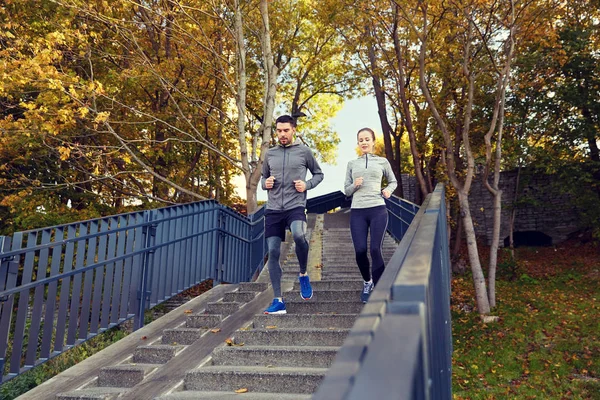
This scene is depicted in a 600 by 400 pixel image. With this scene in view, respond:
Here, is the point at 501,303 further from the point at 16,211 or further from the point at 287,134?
the point at 16,211

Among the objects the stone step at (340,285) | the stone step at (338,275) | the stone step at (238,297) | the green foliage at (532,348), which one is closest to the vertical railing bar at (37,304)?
the stone step at (238,297)

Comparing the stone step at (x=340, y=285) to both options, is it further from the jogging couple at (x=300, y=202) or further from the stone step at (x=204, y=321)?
the stone step at (x=204, y=321)

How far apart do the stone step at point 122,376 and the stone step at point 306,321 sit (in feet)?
4.03

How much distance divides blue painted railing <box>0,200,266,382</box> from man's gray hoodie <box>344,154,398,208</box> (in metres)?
2.34

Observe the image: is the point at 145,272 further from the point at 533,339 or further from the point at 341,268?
the point at 533,339

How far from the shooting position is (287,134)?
15.8 feet

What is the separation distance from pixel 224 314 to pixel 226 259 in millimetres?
2092

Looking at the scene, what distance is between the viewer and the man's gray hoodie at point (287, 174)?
4918 mm

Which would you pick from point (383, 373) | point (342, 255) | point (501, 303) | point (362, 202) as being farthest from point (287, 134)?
point (501, 303)

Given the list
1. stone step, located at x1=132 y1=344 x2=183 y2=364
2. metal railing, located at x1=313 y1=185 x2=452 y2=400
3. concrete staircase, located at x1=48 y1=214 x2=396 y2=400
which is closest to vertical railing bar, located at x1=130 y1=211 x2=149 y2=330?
concrete staircase, located at x1=48 y1=214 x2=396 y2=400

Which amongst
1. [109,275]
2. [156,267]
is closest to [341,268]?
[156,267]

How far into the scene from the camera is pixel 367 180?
5113 millimetres

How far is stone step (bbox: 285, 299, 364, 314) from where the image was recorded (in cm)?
495

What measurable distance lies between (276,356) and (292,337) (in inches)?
14.7
